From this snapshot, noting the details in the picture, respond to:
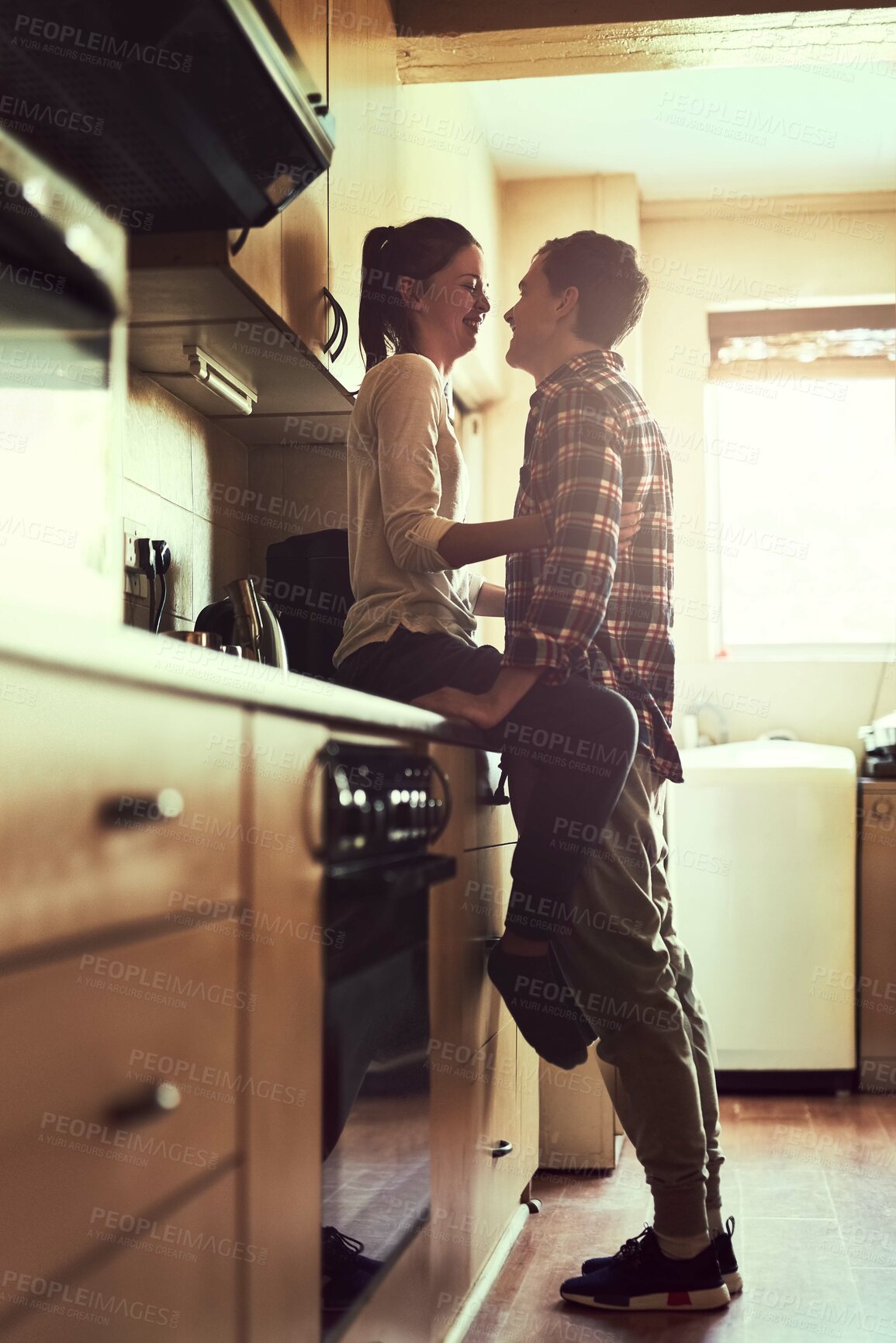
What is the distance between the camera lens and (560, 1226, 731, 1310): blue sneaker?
1771 mm

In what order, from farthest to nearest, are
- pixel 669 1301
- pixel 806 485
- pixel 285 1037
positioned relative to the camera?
1. pixel 806 485
2. pixel 669 1301
3. pixel 285 1037

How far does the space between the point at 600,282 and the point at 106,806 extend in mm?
1358

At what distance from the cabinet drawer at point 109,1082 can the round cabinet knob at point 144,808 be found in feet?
0.23

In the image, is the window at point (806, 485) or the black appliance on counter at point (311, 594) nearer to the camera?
the black appliance on counter at point (311, 594)

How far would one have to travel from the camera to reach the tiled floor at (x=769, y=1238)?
1.70 meters

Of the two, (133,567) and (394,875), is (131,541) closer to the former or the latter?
(133,567)

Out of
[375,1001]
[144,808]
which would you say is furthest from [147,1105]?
[375,1001]

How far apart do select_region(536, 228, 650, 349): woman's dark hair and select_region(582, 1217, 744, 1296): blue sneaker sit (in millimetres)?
1313

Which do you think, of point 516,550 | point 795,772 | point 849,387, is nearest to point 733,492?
point 849,387

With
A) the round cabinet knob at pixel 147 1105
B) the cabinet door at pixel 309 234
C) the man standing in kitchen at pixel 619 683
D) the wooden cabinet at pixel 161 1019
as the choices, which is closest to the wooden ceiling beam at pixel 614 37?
the cabinet door at pixel 309 234

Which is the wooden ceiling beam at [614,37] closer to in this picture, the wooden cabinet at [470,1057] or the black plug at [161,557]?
the black plug at [161,557]

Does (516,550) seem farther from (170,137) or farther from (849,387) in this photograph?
(849,387)

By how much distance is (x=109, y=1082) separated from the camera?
0.69 meters

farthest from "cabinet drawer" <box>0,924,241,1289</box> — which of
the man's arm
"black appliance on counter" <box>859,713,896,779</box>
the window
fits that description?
the window
